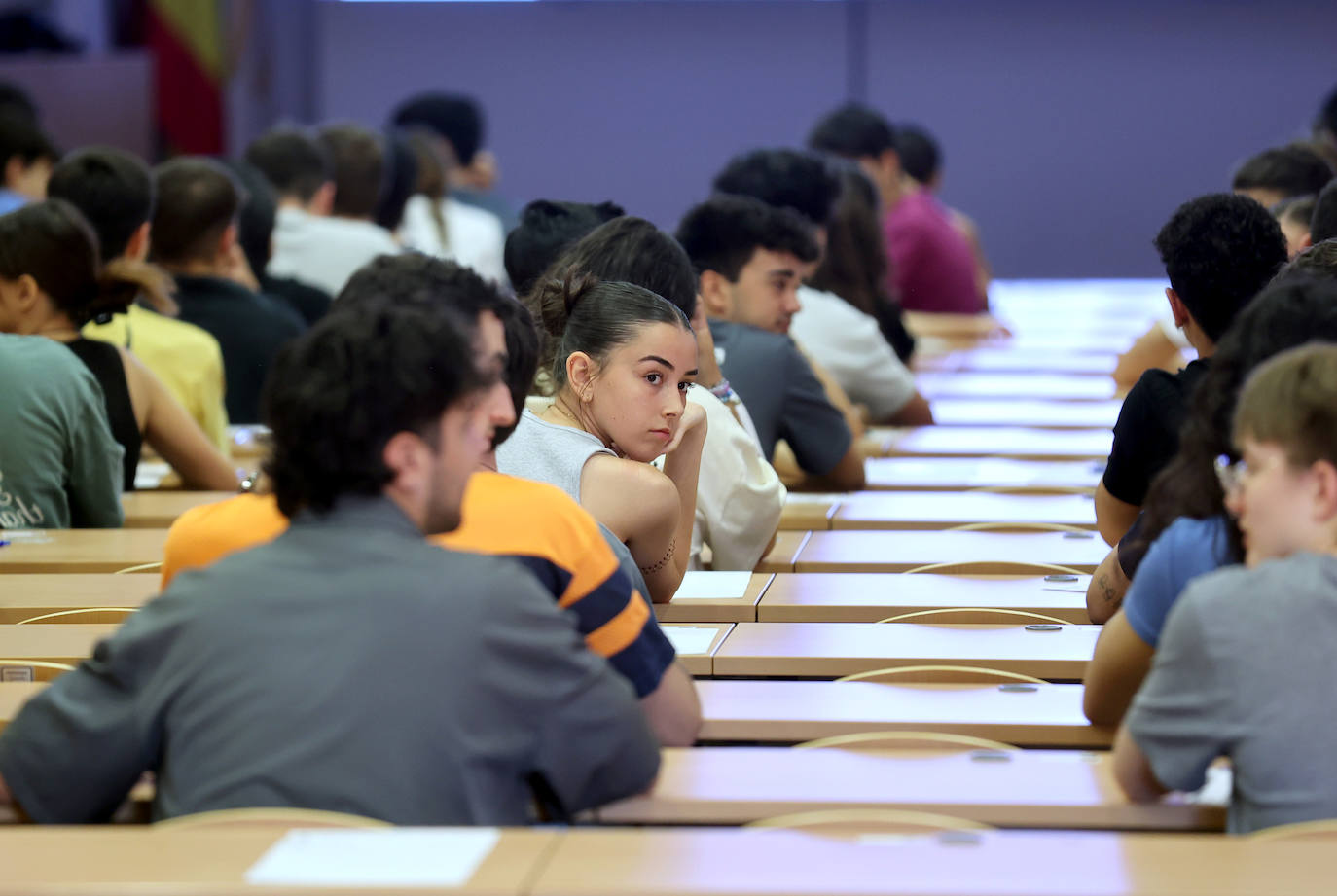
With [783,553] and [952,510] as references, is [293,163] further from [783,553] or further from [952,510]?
[783,553]

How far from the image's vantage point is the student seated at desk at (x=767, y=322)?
4.09 meters

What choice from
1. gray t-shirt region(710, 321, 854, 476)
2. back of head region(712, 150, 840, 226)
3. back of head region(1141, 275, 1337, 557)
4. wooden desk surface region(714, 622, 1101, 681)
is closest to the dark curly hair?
back of head region(1141, 275, 1337, 557)

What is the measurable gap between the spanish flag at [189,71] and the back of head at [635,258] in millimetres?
8343

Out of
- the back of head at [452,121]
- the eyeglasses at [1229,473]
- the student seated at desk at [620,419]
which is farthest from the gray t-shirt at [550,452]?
the back of head at [452,121]

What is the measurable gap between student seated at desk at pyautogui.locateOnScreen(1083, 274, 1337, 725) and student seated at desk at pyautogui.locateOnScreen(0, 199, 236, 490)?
2499 mm

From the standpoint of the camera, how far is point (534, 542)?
1945 mm

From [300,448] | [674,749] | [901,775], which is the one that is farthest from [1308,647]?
[300,448]

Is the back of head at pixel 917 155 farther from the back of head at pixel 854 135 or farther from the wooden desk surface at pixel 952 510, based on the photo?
the wooden desk surface at pixel 952 510

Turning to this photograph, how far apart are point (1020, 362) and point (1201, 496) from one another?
5.14m

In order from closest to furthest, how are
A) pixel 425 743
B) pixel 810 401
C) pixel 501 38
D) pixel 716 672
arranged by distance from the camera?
pixel 425 743 → pixel 716 672 → pixel 810 401 → pixel 501 38

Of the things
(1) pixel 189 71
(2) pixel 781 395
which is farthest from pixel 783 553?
(1) pixel 189 71

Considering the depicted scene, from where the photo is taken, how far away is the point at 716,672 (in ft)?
8.03

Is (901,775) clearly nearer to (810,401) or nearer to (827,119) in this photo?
(810,401)

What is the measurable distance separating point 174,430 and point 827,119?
13.8ft
